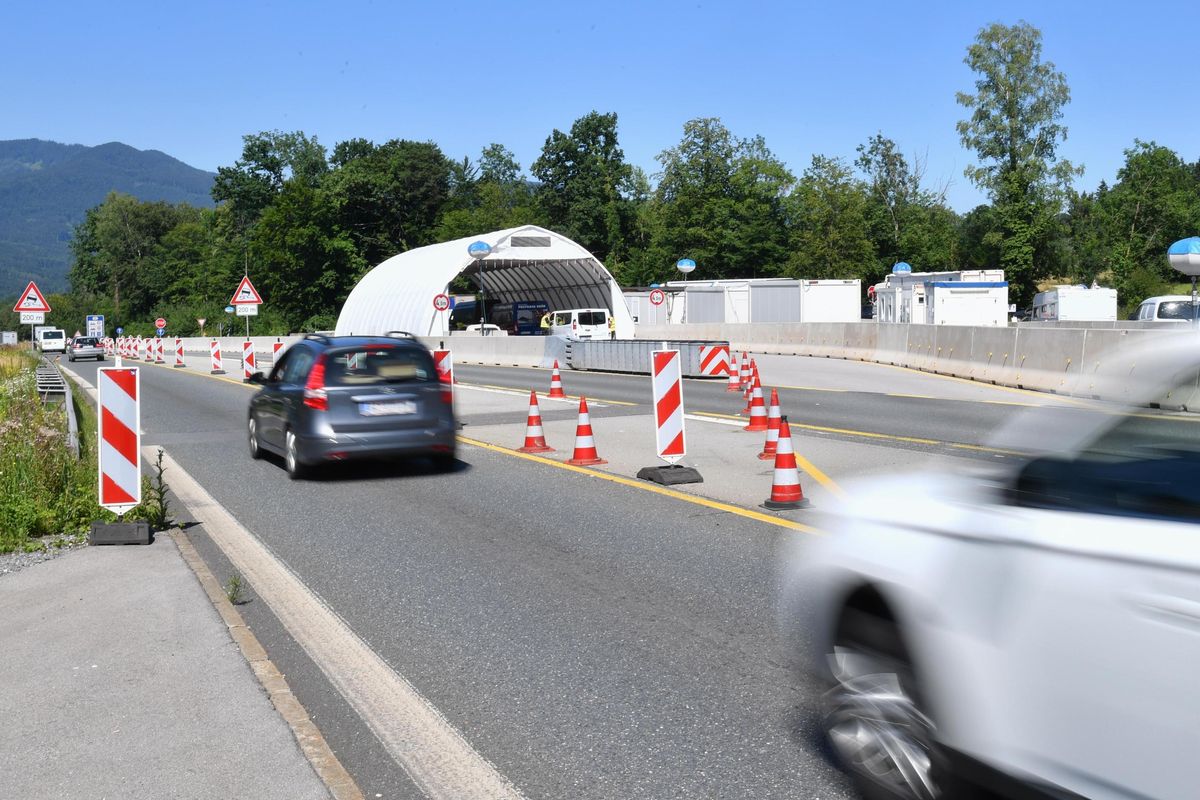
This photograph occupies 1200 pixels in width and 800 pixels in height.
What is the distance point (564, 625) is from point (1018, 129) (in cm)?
7571

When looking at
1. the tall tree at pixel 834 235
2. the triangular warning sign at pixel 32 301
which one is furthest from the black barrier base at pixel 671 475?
the tall tree at pixel 834 235

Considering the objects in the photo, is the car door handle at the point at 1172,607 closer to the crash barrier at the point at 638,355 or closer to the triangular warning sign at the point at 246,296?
the crash barrier at the point at 638,355

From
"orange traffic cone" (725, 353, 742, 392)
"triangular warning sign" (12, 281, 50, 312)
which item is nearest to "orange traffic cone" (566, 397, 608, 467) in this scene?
"orange traffic cone" (725, 353, 742, 392)

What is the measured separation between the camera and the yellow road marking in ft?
32.4

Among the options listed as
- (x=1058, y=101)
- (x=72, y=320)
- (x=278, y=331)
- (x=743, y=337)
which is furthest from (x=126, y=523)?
(x=72, y=320)

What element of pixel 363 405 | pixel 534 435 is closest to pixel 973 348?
pixel 534 435

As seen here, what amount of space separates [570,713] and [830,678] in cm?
153

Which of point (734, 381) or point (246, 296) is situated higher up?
point (246, 296)

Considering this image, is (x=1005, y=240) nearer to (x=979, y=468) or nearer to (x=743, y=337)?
Answer: (x=743, y=337)

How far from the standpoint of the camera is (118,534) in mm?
9391

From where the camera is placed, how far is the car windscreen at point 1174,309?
101 feet

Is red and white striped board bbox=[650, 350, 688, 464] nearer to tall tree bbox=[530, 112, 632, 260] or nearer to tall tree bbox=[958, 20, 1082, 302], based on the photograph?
tall tree bbox=[958, 20, 1082, 302]

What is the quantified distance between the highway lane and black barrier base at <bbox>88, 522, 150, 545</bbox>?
3.24 ft

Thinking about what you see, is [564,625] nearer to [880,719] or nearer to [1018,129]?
[880,719]
